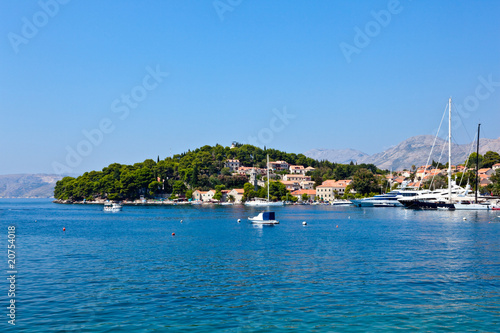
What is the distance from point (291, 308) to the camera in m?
17.5

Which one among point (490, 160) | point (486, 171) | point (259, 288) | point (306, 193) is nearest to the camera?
point (259, 288)

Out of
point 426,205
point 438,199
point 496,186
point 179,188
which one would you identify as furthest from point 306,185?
point 426,205

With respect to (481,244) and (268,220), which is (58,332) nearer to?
(481,244)

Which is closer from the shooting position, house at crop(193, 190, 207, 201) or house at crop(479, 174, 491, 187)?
house at crop(479, 174, 491, 187)

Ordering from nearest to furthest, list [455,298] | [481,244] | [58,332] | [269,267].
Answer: [58,332]
[455,298]
[269,267]
[481,244]

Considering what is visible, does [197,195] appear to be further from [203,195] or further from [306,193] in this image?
[306,193]

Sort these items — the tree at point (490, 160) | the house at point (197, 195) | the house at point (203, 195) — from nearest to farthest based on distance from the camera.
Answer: the tree at point (490, 160), the house at point (203, 195), the house at point (197, 195)

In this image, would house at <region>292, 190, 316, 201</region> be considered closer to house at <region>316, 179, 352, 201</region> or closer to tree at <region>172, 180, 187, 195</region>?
house at <region>316, 179, 352, 201</region>

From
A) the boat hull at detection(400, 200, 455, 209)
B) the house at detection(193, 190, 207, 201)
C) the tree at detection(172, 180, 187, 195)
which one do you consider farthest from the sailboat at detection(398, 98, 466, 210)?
the tree at detection(172, 180, 187, 195)

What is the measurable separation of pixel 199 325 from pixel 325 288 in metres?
7.56

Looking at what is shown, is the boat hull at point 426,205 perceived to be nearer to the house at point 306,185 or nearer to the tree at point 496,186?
the tree at point 496,186

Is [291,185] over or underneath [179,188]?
over

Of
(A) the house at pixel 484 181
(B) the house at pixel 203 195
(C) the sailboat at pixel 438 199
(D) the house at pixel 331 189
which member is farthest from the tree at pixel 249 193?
(A) the house at pixel 484 181

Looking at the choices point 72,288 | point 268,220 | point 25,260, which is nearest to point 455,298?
point 72,288
